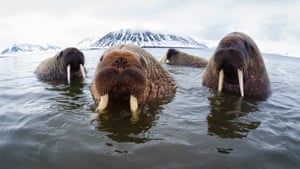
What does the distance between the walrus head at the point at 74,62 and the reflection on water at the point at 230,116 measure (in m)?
4.89

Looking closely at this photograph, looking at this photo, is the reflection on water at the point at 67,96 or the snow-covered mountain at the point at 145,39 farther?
the snow-covered mountain at the point at 145,39

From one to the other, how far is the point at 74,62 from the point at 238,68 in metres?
5.36

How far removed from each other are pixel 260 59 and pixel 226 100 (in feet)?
5.41

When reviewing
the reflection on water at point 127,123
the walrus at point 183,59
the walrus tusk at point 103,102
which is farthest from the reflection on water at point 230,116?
A: the walrus at point 183,59

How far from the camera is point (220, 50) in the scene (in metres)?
5.70

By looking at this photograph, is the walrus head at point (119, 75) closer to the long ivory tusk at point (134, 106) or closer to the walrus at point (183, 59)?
the long ivory tusk at point (134, 106)

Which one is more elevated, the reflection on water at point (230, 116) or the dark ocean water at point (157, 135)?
the reflection on water at point (230, 116)

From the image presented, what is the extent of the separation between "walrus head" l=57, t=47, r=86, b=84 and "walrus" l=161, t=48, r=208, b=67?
6062mm

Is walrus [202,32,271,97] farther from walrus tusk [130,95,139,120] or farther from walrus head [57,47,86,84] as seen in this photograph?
walrus head [57,47,86,84]

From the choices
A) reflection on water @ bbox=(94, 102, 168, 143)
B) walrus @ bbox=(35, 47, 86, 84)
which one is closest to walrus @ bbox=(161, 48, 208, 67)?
walrus @ bbox=(35, 47, 86, 84)

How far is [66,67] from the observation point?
9.28m

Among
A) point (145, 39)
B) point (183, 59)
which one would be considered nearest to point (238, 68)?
point (183, 59)

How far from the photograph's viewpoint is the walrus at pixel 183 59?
13650 millimetres

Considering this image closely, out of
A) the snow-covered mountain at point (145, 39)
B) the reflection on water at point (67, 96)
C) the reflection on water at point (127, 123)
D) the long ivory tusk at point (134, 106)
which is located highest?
the snow-covered mountain at point (145, 39)
